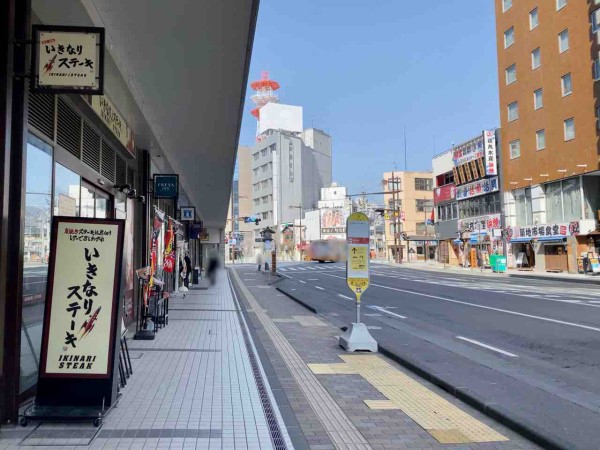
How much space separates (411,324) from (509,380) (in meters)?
6.02

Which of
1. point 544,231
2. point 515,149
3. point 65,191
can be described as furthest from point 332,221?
point 65,191

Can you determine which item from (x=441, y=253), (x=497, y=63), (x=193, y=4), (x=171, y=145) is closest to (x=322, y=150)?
(x=441, y=253)

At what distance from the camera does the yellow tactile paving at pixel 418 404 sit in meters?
4.86

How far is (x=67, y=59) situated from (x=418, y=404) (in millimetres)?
5207

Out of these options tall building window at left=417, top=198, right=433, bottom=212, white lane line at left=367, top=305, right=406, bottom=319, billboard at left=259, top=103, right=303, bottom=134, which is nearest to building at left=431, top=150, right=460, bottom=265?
tall building window at left=417, top=198, right=433, bottom=212

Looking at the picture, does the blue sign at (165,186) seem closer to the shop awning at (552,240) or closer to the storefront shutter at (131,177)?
the storefront shutter at (131,177)

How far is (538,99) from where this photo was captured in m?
38.6

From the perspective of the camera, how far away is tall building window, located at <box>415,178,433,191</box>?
8214 cm

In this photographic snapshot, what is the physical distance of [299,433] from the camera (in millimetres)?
4773

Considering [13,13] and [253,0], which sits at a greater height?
[253,0]

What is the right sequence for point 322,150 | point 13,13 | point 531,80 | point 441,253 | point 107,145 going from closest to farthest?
point 13,13 → point 107,145 → point 531,80 → point 441,253 → point 322,150

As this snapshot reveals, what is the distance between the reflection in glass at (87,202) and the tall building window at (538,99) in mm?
37125

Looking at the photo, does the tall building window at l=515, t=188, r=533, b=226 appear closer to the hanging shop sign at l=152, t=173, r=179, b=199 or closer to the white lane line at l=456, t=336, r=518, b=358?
the white lane line at l=456, t=336, r=518, b=358

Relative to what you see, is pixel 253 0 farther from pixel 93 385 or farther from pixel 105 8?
pixel 93 385
